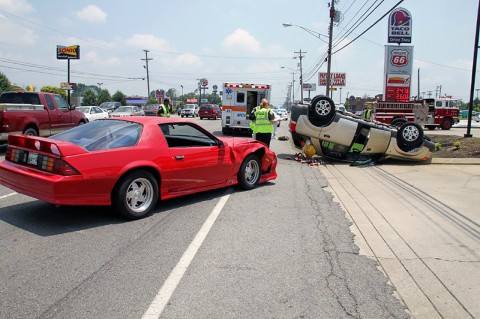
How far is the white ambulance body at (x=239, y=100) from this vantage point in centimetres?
2019

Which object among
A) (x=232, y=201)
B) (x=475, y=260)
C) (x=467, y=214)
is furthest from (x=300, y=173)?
(x=475, y=260)

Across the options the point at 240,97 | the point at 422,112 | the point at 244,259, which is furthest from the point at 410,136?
the point at 422,112

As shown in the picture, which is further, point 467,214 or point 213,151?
point 213,151

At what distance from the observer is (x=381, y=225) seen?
586cm

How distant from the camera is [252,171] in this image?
803cm

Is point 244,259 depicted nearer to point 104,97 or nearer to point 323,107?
point 323,107

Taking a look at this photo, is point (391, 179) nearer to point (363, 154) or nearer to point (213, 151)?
point (363, 154)

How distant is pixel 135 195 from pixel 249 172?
275 centimetres

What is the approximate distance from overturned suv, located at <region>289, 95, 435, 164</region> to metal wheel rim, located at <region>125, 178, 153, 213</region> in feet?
22.9

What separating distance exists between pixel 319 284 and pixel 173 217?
8.90 ft

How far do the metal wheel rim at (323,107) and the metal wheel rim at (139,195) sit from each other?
23.3ft

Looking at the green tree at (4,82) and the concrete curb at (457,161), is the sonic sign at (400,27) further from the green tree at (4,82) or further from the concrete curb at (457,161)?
the green tree at (4,82)

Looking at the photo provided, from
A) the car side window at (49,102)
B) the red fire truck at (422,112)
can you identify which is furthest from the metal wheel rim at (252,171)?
the red fire truck at (422,112)

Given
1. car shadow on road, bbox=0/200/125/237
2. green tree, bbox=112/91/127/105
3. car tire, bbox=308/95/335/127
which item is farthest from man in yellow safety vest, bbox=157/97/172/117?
green tree, bbox=112/91/127/105
